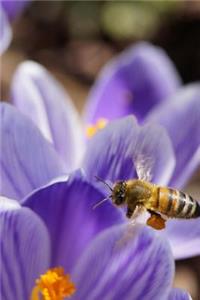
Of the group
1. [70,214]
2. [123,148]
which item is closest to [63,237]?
[70,214]

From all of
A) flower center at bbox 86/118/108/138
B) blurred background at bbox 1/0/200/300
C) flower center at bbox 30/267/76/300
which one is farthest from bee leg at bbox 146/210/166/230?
blurred background at bbox 1/0/200/300

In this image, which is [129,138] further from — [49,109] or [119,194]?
[49,109]

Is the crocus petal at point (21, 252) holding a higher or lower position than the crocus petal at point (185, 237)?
lower

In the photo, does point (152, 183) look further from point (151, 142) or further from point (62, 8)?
point (62, 8)

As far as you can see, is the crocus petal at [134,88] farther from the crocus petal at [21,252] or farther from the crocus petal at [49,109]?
the crocus petal at [21,252]

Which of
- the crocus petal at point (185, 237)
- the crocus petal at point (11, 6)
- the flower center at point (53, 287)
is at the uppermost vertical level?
the crocus petal at point (11, 6)

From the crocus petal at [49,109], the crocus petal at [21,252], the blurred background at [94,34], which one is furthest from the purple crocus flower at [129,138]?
the blurred background at [94,34]
